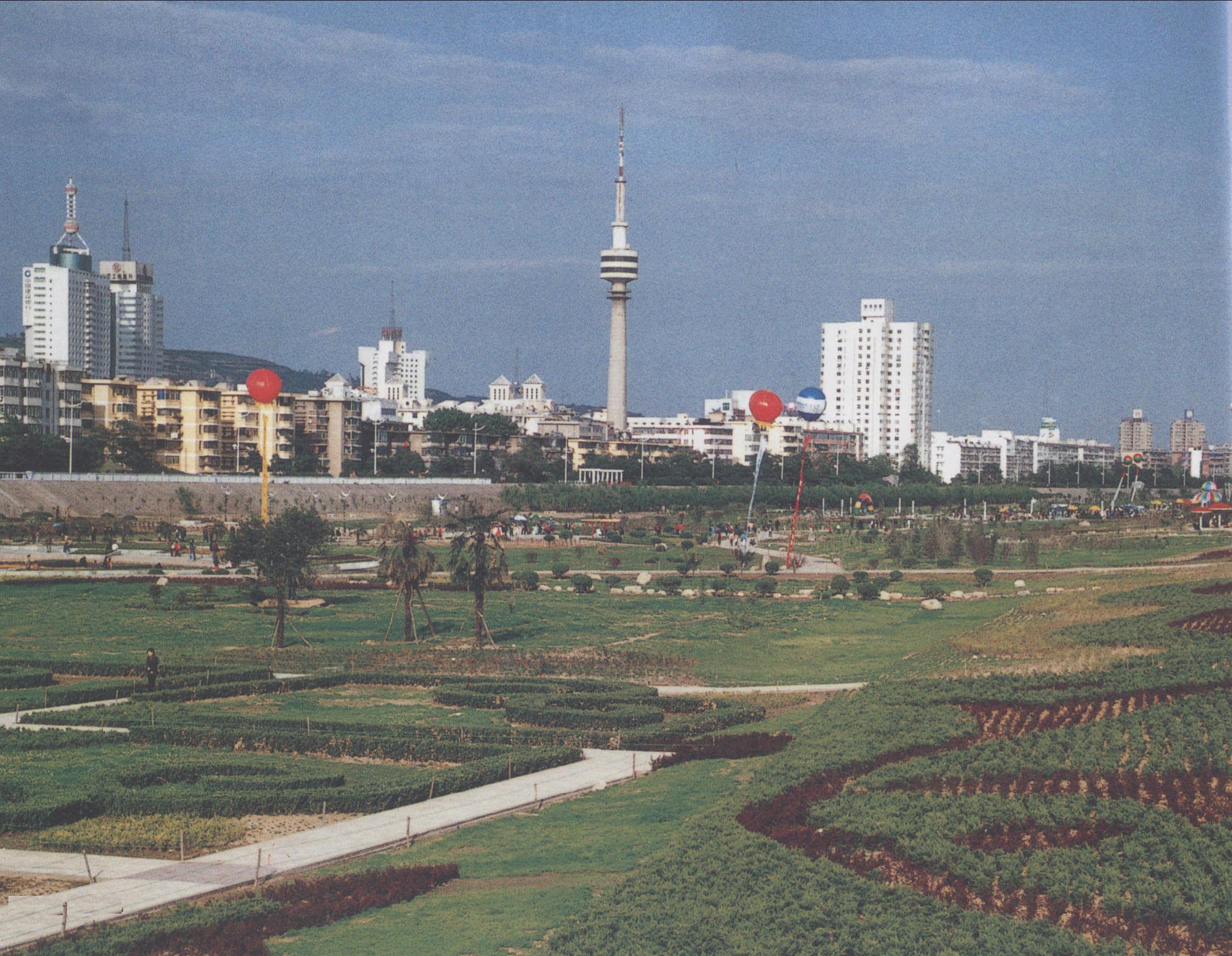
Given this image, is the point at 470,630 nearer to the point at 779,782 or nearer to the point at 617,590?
the point at 617,590

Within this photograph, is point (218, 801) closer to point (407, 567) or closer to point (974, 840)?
point (974, 840)

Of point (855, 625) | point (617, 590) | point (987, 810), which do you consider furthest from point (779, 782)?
point (617, 590)

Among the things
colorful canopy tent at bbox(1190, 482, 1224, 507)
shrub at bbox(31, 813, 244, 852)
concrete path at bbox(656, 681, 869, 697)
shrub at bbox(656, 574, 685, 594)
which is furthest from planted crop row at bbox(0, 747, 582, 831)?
colorful canopy tent at bbox(1190, 482, 1224, 507)

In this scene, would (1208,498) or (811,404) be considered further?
(1208,498)

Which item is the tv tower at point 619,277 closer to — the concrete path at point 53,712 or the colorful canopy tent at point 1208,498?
the colorful canopy tent at point 1208,498

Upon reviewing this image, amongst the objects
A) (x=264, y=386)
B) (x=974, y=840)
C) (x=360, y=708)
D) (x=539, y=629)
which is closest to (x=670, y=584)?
(x=539, y=629)

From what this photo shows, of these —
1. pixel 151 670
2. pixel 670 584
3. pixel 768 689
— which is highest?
pixel 670 584
